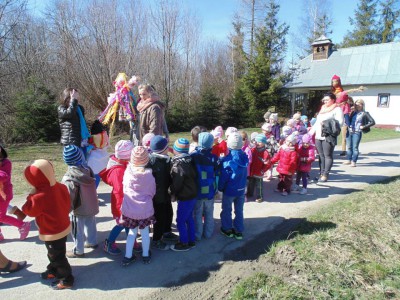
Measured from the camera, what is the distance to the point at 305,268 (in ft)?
11.1

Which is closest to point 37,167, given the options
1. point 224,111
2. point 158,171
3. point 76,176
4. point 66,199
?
point 66,199

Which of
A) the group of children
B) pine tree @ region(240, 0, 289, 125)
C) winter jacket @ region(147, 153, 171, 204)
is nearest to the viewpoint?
the group of children

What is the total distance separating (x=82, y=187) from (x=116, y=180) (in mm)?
409

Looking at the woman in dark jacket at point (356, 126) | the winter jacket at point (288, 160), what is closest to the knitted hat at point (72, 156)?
the winter jacket at point (288, 160)

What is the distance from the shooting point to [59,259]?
2.98m

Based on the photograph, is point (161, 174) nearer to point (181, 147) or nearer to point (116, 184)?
point (181, 147)

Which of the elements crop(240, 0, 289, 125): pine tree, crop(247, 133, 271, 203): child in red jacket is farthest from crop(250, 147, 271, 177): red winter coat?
crop(240, 0, 289, 125): pine tree

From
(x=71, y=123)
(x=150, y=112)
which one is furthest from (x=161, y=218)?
(x=71, y=123)

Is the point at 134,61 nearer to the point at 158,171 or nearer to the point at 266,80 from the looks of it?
the point at 266,80

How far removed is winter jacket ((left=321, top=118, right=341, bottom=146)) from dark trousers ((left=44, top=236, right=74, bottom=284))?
5795mm

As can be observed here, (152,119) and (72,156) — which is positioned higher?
(152,119)

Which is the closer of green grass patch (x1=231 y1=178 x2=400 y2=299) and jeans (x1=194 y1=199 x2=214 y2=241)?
green grass patch (x1=231 y1=178 x2=400 y2=299)

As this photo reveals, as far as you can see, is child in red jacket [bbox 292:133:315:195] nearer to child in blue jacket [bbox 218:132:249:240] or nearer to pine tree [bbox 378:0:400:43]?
child in blue jacket [bbox 218:132:249:240]

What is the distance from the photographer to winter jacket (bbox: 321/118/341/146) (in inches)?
256
